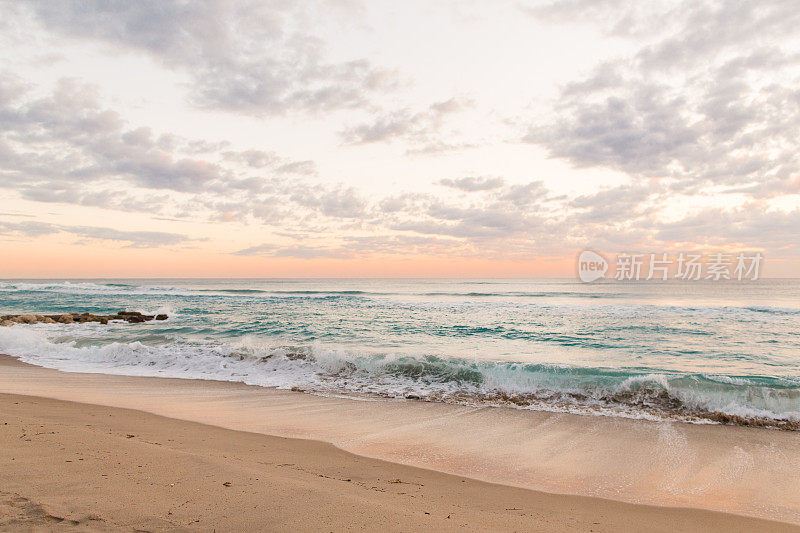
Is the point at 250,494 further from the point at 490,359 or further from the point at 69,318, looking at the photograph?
the point at 69,318

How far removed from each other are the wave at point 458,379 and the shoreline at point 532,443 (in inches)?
30.5

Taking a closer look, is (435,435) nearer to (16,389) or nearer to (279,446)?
(279,446)

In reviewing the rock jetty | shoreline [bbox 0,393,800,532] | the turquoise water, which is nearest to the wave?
the turquoise water

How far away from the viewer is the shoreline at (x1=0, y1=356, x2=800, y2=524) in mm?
4477

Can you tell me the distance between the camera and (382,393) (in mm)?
8898

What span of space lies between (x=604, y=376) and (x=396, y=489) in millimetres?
7065

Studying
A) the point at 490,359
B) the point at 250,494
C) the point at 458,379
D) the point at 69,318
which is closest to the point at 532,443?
the point at 458,379

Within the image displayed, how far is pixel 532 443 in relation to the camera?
5.91 meters

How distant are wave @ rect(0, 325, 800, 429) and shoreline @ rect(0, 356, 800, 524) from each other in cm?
78

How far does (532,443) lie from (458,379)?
12.8ft

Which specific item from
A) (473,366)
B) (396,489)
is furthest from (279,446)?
(473,366)

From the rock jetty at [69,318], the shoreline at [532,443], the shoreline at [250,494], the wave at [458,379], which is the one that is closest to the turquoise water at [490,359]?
the wave at [458,379]

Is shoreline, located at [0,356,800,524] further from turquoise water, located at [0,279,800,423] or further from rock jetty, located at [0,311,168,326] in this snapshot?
rock jetty, located at [0,311,168,326]

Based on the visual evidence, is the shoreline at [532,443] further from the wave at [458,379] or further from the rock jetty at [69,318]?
the rock jetty at [69,318]
